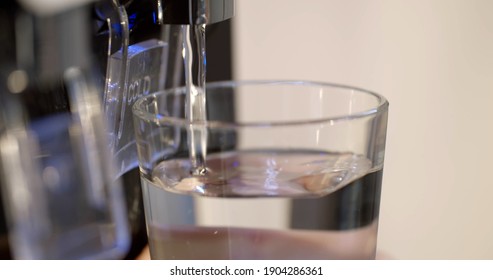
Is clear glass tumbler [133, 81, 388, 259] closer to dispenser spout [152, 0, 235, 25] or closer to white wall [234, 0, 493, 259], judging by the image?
dispenser spout [152, 0, 235, 25]

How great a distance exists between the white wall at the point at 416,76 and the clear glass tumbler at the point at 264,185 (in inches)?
7.6

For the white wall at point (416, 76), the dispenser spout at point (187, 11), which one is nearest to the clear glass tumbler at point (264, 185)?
the dispenser spout at point (187, 11)

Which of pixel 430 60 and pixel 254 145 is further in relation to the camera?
pixel 430 60

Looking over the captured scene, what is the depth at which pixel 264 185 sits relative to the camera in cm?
24

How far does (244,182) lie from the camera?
239mm

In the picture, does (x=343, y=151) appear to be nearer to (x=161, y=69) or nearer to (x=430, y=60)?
(x=161, y=69)

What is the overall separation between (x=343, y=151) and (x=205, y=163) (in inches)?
2.5

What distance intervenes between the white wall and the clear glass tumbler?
19 cm

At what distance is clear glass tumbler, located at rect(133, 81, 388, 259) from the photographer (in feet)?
0.71

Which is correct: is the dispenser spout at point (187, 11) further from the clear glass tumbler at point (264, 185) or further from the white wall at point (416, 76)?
the white wall at point (416, 76)

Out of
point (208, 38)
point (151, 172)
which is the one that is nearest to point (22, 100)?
point (151, 172)

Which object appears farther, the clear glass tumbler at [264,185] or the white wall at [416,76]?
the white wall at [416,76]

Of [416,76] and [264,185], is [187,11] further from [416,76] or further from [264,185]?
[416,76]

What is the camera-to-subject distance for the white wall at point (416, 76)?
0.43 meters
